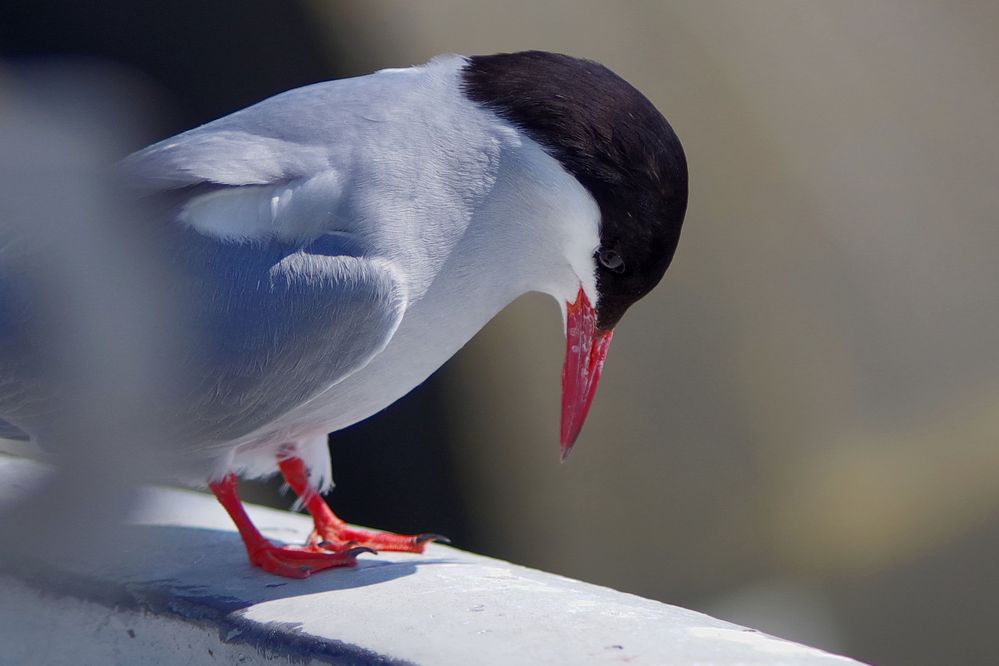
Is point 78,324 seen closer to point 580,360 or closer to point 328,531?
point 328,531

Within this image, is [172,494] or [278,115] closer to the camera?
[278,115]

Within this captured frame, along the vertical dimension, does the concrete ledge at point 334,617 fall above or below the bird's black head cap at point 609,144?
below

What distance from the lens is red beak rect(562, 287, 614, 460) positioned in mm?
2676

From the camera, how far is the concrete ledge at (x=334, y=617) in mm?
2021

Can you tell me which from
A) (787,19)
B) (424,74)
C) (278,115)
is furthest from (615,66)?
(278,115)

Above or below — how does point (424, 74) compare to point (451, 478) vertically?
above

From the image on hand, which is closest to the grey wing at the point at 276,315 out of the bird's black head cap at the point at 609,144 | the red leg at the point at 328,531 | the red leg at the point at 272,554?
the red leg at the point at 272,554

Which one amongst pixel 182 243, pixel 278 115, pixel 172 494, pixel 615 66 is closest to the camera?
pixel 182 243

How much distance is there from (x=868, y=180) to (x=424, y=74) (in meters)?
2.25

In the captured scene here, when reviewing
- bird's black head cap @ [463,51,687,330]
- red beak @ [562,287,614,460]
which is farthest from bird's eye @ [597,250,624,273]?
red beak @ [562,287,614,460]

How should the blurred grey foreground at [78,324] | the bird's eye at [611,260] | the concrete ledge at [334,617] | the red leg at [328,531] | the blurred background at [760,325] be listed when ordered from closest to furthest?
the blurred grey foreground at [78,324] → the concrete ledge at [334,617] → the bird's eye at [611,260] → the red leg at [328,531] → the blurred background at [760,325]

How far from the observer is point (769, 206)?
4.39 meters

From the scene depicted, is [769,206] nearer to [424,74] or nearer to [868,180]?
[868,180]

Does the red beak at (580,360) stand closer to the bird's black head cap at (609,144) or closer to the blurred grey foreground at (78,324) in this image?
the bird's black head cap at (609,144)
